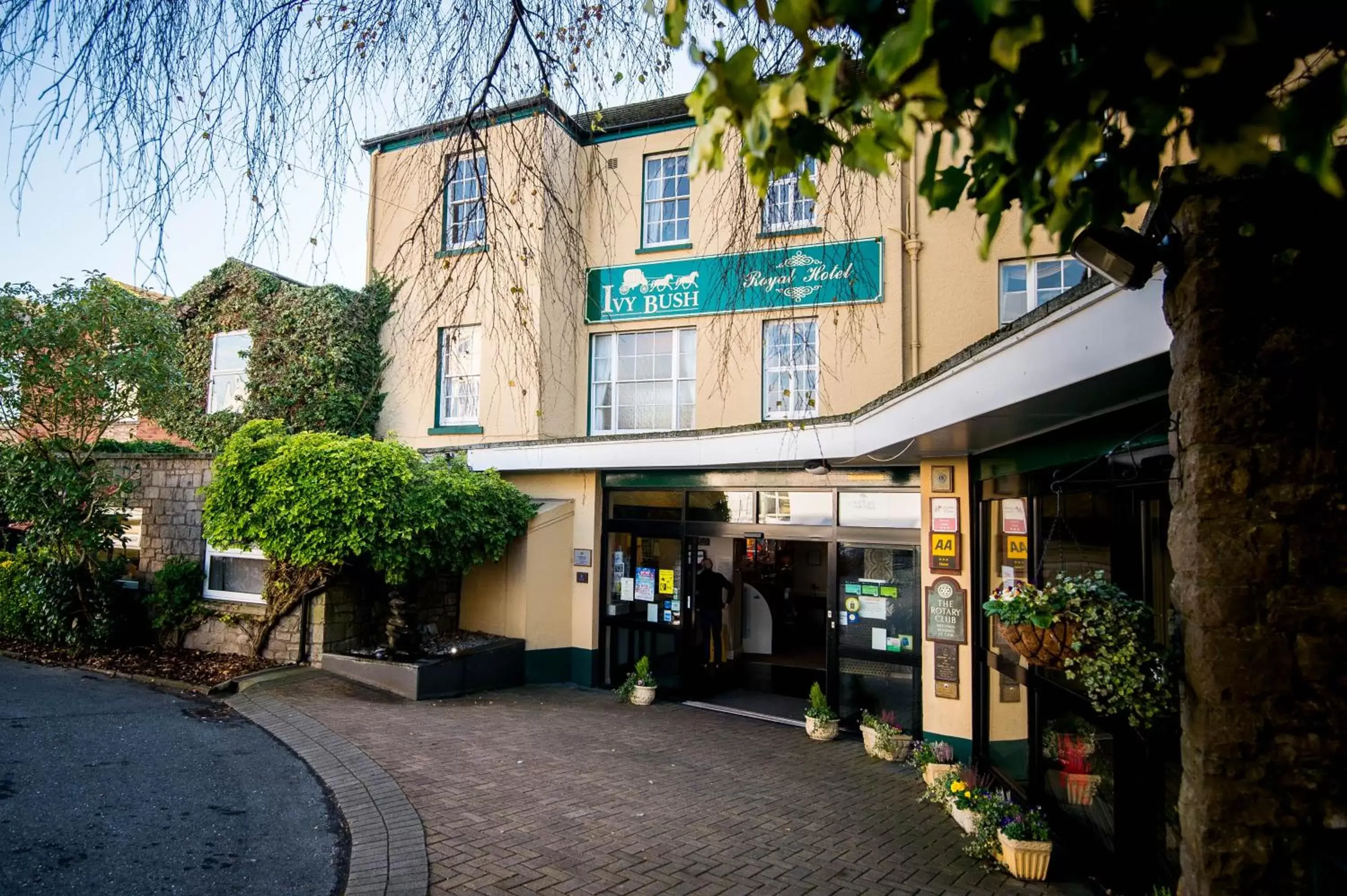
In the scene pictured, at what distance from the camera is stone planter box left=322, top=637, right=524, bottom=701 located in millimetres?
9539

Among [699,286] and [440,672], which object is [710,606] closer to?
[440,672]

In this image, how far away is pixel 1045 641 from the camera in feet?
13.1

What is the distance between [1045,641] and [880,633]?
5157 millimetres

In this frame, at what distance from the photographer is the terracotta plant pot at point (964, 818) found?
5.85 metres

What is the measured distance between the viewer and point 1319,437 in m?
2.56

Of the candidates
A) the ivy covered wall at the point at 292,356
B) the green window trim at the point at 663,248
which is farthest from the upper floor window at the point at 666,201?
the ivy covered wall at the point at 292,356

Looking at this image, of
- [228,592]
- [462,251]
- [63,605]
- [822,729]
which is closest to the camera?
[462,251]

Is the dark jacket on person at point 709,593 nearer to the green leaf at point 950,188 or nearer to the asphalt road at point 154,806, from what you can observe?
the asphalt road at point 154,806

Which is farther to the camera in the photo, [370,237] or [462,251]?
[370,237]

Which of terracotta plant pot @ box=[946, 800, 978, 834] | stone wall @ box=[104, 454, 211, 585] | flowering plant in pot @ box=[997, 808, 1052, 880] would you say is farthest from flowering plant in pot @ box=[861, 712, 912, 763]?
stone wall @ box=[104, 454, 211, 585]

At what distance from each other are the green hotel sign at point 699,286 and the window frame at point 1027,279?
1.40 m

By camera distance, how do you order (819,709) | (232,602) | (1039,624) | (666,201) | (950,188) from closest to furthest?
(950,188)
(1039,624)
(819,709)
(232,602)
(666,201)

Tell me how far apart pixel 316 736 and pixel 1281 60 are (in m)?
8.25

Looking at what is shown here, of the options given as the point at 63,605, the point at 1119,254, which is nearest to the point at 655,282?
the point at 1119,254
